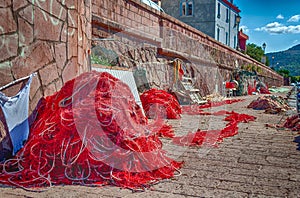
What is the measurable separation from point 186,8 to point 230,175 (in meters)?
28.5

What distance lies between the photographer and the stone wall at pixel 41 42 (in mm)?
3141

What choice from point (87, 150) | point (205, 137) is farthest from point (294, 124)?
point (87, 150)

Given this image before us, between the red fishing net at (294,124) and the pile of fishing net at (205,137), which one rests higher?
the red fishing net at (294,124)

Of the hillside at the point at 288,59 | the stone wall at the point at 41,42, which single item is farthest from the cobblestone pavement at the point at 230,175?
the hillside at the point at 288,59

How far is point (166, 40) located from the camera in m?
10.3

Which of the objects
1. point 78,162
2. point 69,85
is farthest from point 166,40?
point 78,162

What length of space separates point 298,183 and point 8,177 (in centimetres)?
254

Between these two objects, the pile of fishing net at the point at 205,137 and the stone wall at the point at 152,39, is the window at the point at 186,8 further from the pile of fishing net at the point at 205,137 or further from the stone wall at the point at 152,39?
the pile of fishing net at the point at 205,137

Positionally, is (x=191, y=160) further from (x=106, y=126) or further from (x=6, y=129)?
(x=6, y=129)

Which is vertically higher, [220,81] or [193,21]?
[193,21]

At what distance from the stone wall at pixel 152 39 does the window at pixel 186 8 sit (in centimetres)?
1438

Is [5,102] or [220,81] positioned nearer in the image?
[5,102]

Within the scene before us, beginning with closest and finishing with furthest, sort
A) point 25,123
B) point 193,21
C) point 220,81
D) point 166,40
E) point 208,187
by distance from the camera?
point 208,187 → point 25,123 → point 166,40 → point 220,81 → point 193,21

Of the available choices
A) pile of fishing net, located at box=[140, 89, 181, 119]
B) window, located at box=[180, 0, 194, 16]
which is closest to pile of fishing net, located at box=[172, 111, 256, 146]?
pile of fishing net, located at box=[140, 89, 181, 119]
